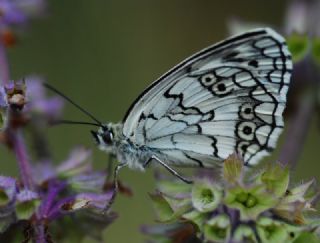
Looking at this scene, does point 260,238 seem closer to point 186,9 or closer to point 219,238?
point 219,238

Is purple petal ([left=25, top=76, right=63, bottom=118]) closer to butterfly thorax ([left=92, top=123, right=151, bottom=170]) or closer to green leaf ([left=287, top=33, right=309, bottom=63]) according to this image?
butterfly thorax ([left=92, top=123, right=151, bottom=170])

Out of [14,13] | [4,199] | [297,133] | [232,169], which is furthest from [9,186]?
[297,133]

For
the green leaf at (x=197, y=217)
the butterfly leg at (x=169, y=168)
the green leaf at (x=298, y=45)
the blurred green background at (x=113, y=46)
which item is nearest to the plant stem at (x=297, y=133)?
the green leaf at (x=298, y=45)

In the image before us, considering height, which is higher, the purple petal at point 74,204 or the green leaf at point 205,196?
the purple petal at point 74,204

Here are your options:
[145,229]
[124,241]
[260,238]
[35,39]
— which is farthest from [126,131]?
[35,39]

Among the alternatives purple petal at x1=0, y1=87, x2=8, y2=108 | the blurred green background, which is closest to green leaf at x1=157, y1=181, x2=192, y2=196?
purple petal at x1=0, y1=87, x2=8, y2=108

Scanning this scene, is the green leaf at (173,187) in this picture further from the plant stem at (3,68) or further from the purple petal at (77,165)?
the plant stem at (3,68)
